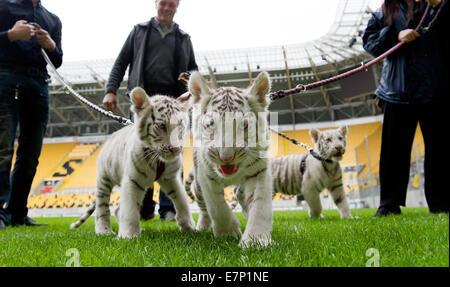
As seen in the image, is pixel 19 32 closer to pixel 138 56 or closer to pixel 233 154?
pixel 138 56

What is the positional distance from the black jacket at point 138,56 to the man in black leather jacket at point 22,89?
848mm

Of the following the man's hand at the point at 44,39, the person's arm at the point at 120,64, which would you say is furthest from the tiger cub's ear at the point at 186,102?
the man's hand at the point at 44,39

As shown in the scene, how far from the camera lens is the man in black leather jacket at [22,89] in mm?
3631

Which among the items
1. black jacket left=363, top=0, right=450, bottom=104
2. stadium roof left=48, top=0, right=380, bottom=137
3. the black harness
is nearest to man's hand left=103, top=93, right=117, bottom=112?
the black harness

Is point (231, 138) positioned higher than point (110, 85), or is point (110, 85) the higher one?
point (110, 85)

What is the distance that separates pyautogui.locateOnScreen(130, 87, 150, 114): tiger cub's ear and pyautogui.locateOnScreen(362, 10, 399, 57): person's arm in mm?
3183

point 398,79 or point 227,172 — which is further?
point 398,79

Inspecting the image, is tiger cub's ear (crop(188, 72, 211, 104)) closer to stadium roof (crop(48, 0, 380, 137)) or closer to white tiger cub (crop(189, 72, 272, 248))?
white tiger cub (crop(189, 72, 272, 248))

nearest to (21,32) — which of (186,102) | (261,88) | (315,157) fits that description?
(186,102)

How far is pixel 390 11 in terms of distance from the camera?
3799 mm

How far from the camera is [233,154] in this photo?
5.49ft
